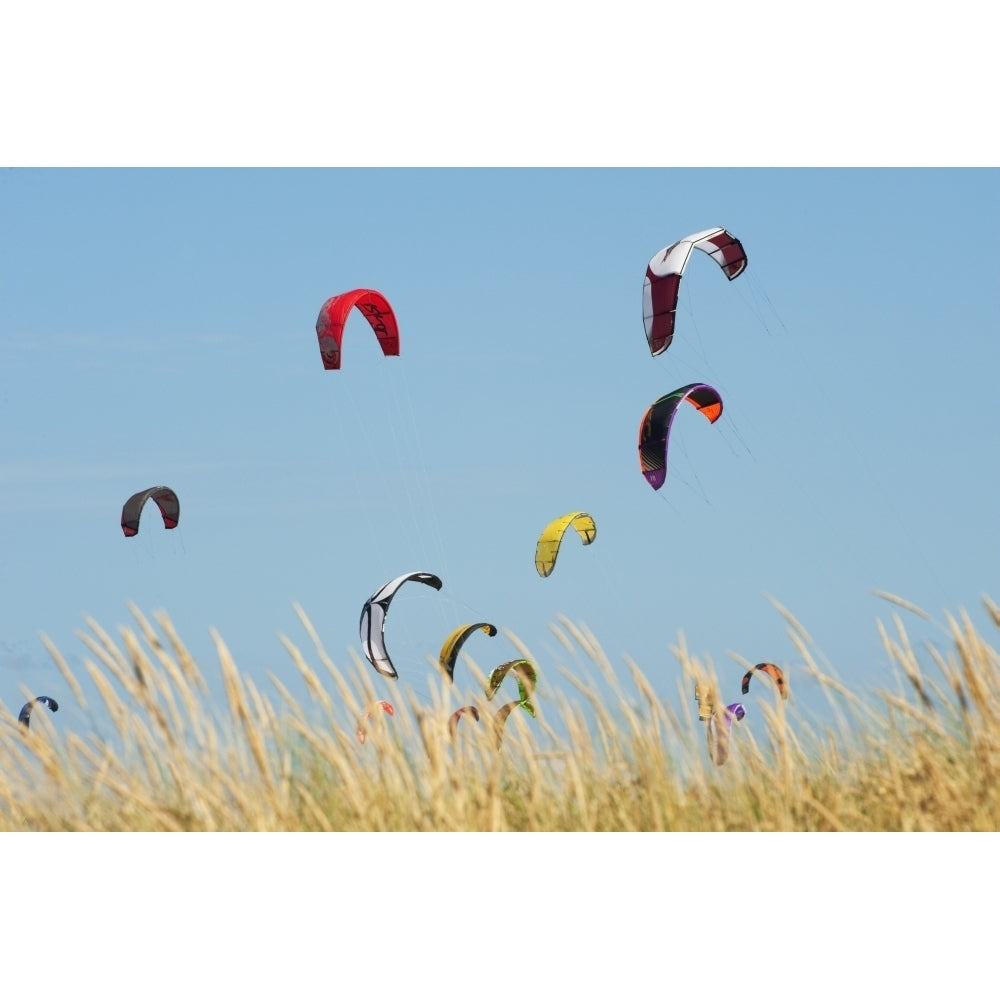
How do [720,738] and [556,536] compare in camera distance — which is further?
[556,536]

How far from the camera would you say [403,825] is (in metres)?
5.84

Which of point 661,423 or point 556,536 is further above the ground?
point 661,423

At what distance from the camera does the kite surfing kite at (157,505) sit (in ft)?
24.2

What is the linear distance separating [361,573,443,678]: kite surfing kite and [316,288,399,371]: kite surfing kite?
1209 mm

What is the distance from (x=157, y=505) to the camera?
7.50 metres

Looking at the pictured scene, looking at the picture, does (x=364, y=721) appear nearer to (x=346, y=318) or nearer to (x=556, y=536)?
(x=556, y=536)

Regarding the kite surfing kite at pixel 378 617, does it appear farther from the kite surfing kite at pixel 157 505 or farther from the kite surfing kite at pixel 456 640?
the kite surfing kite at pixel 157 505

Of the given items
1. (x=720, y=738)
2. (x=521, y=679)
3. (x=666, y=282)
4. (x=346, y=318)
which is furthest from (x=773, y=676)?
(x=346, y=318)

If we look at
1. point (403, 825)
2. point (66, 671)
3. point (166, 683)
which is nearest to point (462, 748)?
point (403, 825)

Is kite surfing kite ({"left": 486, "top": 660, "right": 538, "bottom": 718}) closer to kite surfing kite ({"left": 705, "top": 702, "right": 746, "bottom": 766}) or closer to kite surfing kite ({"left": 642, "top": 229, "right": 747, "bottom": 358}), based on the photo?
kite surfing kite ({"left": 705, "top": 702, "right": 746, "bottom": 766})

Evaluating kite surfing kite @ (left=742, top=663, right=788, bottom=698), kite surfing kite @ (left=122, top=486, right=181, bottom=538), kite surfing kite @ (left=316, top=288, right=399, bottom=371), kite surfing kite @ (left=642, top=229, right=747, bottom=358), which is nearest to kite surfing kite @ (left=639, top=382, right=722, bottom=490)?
kite surfing kite @ (left=642, top=229, right=747, bottom=358)

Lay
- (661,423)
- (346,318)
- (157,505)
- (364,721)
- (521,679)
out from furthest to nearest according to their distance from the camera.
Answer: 1. (157,505)
2. (346,318)
3. (661,423)
4. (521,679)
5. (364,721)

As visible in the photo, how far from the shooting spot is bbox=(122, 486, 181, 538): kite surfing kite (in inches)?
290

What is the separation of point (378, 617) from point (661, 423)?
185 cm
